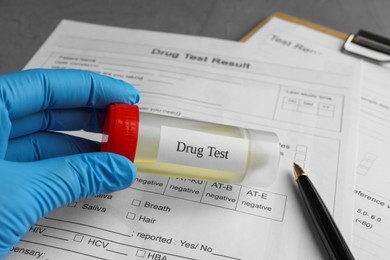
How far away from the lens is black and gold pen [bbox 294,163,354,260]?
388 mm

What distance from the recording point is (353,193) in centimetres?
45

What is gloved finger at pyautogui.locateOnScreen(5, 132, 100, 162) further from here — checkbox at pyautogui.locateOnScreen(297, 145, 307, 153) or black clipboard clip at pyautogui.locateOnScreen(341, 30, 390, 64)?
black clipboard clip at pyautogui.locateOnScreen(341, 30, 390, 64)

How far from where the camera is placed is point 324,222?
0.41m

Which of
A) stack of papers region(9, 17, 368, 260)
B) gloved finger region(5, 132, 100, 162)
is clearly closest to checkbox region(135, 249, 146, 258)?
stack of papers region(9, 17, 368, 260)

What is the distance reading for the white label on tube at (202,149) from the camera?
41 cm

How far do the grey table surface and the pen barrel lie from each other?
309 millimetres

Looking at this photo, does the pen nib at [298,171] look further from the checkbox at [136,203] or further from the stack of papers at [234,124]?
the checkbox at [136,203]

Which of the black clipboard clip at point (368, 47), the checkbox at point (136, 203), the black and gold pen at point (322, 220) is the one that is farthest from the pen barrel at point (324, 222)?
the black clipboard clip at point (368, 47)

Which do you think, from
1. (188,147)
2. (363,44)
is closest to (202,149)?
(188,147)

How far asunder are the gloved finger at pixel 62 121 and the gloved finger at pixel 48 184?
0.08 meters

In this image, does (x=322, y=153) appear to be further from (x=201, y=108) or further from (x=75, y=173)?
Answer: (x=75, y=173)

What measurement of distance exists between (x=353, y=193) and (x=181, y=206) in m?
0.18

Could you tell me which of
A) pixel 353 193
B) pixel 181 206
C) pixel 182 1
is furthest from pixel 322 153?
pixel 182 1

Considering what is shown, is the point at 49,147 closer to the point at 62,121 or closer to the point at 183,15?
the point at 62,121
